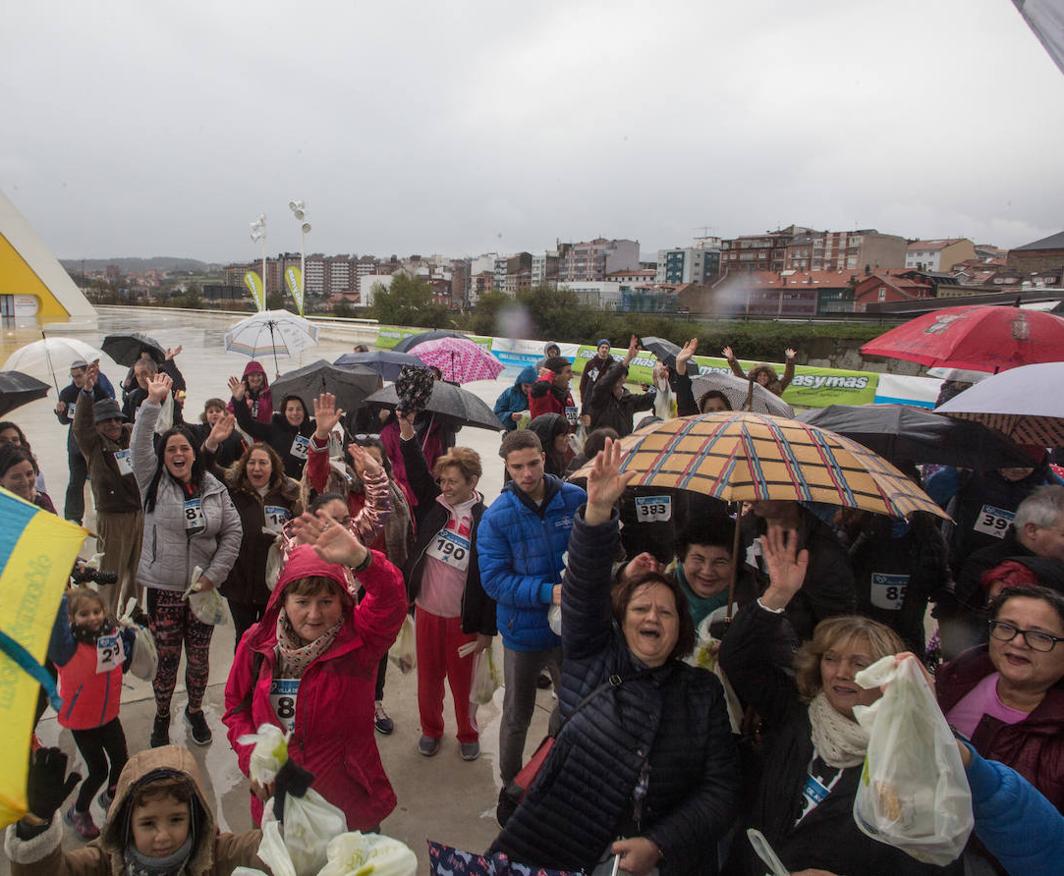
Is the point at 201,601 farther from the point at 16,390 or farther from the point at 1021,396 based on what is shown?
the point at 1021,396

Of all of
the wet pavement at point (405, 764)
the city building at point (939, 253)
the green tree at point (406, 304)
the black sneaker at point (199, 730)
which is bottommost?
the wet pavement at point (405, 764)

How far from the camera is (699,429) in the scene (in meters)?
2.31

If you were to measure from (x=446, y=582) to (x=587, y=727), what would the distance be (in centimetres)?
168

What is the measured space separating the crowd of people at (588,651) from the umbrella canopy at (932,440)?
31cm

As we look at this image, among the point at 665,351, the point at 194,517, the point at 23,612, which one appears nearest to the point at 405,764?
the point at 194,517

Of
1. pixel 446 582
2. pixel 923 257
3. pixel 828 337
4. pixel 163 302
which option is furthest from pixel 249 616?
pixel 923 257

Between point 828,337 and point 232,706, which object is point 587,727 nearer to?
point 232,706

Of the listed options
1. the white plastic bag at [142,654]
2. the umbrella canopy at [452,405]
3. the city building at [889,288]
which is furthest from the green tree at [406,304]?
the white plastic bag at [142,654]

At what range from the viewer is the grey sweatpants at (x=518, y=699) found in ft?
9.87

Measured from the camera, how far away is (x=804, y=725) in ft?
5.98

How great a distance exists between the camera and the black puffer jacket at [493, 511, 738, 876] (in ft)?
5.97

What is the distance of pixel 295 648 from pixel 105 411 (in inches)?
123

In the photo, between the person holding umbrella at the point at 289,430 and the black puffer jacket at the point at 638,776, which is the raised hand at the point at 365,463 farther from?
the black puffer jacket at the point at 638,776

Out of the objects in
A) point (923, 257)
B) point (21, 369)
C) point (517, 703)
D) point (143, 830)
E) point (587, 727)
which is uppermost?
point (923, 257)
